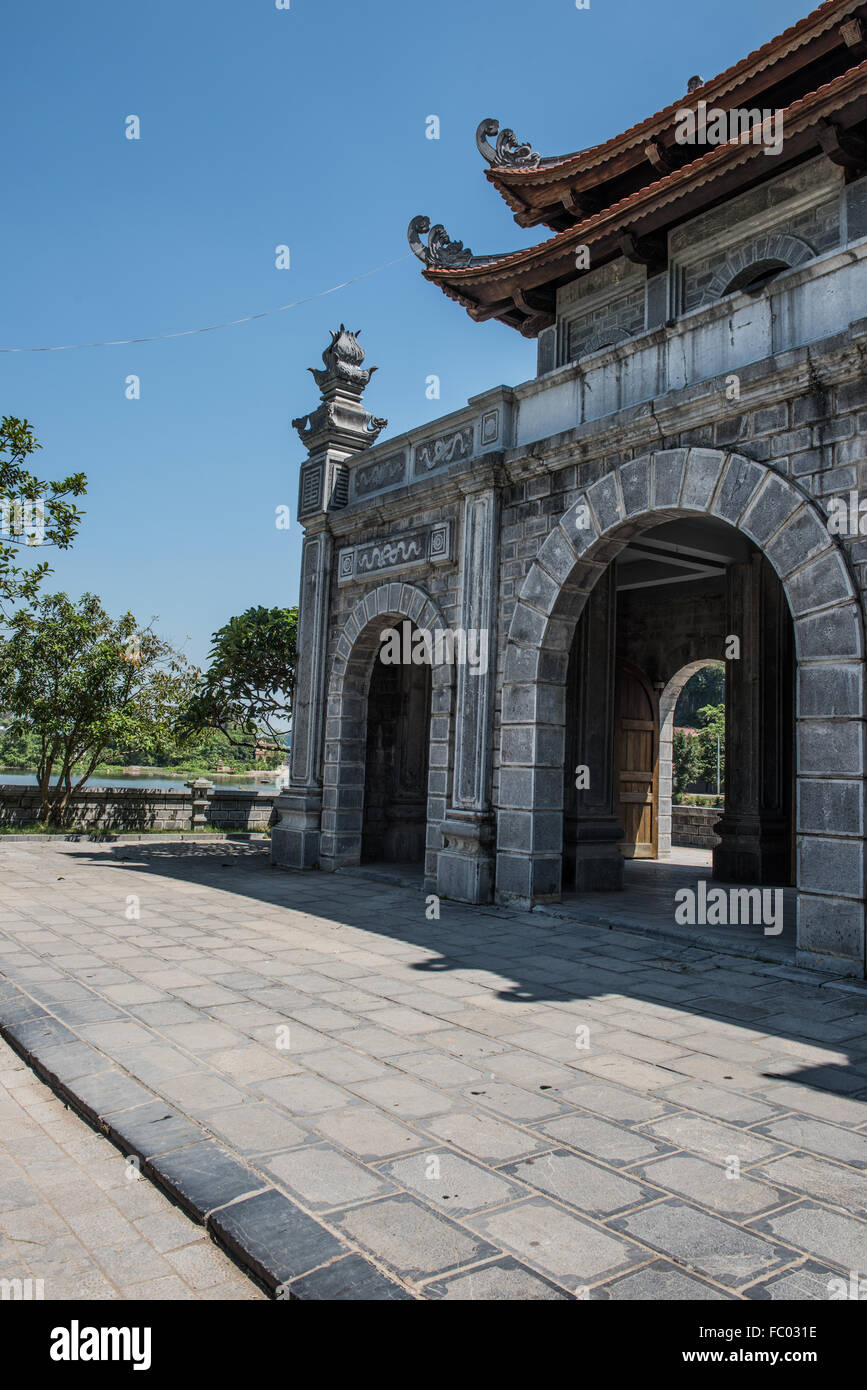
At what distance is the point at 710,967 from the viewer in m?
6.02

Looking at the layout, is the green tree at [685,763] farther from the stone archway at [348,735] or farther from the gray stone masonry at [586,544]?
the stone archway at [348,735]

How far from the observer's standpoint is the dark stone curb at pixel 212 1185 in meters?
2.30

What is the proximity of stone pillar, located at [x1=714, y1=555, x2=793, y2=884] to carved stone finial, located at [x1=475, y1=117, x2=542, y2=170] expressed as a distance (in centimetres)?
504

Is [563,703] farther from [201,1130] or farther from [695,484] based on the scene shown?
[201,1130]

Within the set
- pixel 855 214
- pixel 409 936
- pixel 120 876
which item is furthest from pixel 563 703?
pixel 120 876

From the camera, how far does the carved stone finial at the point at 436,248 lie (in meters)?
9.88

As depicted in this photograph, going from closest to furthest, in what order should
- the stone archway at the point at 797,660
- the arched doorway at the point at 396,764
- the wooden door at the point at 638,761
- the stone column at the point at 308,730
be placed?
the stone archway at the point at 797,660, the stone column at the point at 308,730, the arched doorway at the point at 396,764, the wooden door at the point at 638,761

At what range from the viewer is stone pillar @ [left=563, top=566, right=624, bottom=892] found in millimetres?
9547

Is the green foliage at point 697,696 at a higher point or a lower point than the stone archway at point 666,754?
higher

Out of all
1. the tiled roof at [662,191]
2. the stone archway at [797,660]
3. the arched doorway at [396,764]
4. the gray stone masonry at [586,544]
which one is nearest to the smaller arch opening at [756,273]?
the gray stone masonry at [586,544]
